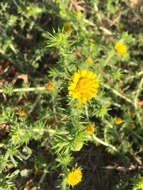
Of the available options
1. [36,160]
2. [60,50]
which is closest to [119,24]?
[60,50]

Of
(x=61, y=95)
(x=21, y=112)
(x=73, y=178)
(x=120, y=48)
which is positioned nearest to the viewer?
(x=73, y=178)

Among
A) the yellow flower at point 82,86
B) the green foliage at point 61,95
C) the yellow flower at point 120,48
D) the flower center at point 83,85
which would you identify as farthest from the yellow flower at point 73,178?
the yellow flower at point 120,48

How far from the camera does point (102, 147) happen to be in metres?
2.79

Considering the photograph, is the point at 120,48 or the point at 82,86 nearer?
the point at 82,86

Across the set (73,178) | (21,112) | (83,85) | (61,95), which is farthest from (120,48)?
(73,178)

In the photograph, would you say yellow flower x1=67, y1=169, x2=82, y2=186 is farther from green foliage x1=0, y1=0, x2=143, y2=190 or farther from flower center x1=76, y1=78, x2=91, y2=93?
flower center x1=76, y1=78, x2=91, y2=93

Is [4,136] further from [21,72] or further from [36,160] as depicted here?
[21,72]

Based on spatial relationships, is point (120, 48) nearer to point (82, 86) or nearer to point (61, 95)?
point (61, 95)

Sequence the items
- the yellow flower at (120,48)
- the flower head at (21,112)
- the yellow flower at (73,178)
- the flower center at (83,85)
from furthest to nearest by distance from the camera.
Answer: the yellow flower at (120,48) < the flower head at (21,112) < the yellow flower at (73,178) < the flower center at (83,85)

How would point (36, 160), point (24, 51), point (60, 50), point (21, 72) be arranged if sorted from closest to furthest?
point (60, 50)
point (36, 160)
point (21, 72)
point (24, 51)

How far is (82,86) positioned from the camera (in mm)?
1640

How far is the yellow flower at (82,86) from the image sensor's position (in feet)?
5.38

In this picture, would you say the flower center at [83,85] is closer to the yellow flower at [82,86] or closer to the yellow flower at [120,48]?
the yellow flower at [82,86]

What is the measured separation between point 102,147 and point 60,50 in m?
1.62
